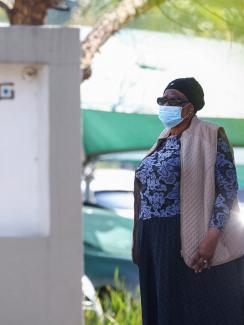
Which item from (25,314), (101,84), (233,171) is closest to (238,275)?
(233,171)

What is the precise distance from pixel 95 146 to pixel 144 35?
3.39ft

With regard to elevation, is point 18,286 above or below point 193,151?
below

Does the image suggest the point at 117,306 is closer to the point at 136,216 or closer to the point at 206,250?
the point at 136,216

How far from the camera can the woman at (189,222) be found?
4625 millimetres

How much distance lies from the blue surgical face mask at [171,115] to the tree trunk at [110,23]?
3.03 meters

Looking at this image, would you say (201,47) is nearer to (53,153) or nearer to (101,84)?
(101,84)

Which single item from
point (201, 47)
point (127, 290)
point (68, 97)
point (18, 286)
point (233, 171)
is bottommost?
point (127, 290)

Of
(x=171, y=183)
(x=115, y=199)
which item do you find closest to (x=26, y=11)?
(x=171, y=183)

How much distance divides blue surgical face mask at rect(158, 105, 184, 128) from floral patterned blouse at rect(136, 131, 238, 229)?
10 cm

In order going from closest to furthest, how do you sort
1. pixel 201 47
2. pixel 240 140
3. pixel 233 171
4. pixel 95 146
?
pixel 233 171 → pixel 240 140 → pixel 201 47 → pixel 95 146

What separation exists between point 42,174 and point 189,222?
2.83ft

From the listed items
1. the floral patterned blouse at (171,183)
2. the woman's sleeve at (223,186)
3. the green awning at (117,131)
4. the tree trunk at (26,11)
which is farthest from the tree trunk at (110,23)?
the woman's sleeve at (223,186)

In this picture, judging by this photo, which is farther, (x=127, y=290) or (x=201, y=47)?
(x=127, y=290)

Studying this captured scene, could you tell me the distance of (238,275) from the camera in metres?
4.78
